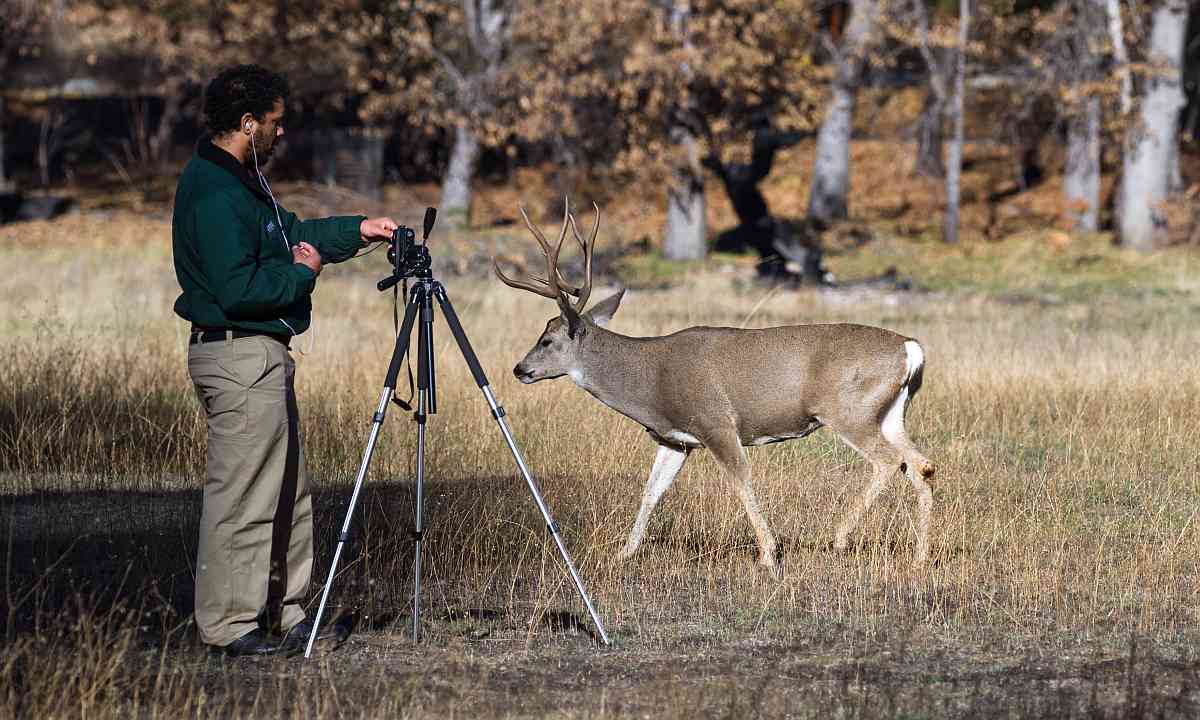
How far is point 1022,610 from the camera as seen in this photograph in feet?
22.8

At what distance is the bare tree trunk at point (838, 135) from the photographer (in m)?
26.9

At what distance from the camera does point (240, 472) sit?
595 cm

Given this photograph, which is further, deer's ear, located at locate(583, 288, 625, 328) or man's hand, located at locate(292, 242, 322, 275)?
deer's ear, located at locate(583, 288, 625, 328)

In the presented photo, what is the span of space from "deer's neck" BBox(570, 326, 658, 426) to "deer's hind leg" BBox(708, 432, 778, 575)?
41 cm

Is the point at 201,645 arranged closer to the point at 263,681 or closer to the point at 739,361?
the point at 263,681

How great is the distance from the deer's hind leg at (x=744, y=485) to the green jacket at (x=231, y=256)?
2.46 m

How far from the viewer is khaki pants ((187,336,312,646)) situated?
5945 mm

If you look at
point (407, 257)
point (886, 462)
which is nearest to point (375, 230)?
point (407, 257)

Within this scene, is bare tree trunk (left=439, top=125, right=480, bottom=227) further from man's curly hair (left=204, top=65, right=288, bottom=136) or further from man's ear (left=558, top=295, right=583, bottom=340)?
man's curly hair (left=204, top=65, right=288, bottom=136)

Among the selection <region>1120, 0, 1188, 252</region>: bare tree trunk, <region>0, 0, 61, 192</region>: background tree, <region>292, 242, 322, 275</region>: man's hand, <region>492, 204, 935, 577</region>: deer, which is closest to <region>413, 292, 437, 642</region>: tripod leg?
<region>292, 242, 322, 275</region>: man's hand

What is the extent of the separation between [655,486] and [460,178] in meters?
23.6

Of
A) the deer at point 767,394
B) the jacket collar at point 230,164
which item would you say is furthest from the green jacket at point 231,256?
the deer at point 767,394

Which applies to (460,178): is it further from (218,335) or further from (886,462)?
(218,335)

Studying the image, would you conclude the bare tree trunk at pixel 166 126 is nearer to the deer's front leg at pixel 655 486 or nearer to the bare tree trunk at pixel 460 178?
the bare tree trunk at pixel 460 178
